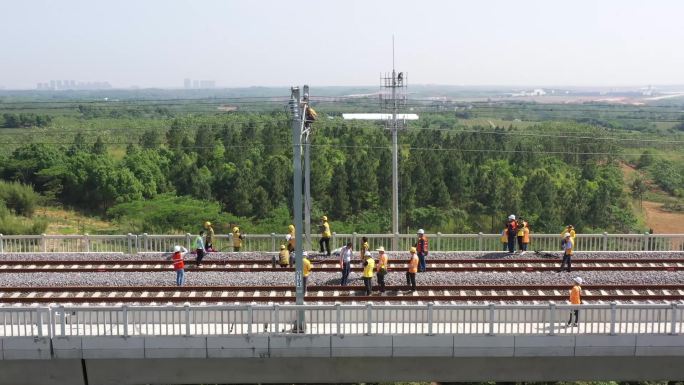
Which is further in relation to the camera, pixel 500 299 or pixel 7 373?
pixel 500 299

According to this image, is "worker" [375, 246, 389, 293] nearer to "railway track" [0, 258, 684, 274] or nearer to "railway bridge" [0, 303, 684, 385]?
"railway track" [0, 258, 684, 274]

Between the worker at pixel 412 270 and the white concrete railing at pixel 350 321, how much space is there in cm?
336

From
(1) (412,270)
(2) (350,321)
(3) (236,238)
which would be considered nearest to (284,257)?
(3) (236,238)

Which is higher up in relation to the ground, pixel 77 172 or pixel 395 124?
pixel 395 124

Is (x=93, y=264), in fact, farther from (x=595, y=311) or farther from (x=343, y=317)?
(x=595, y=311)

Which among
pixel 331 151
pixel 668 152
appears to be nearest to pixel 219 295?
pixel 331 151

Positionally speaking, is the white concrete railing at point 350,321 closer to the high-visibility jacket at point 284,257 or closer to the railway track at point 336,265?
the high-visibility jacket at point 284,257

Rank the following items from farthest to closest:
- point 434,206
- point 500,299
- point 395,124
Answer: point 434,206, point 395,124, point 500,299

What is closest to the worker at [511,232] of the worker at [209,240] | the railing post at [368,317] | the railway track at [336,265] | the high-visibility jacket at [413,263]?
the railway track at [336,265]

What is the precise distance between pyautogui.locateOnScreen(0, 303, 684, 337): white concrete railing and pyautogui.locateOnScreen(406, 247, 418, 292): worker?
11.0 feet

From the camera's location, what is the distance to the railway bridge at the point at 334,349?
14.7 m

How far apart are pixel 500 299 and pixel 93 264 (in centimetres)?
1251

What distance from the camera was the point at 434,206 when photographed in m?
45.6

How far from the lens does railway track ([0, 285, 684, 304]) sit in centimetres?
1886
